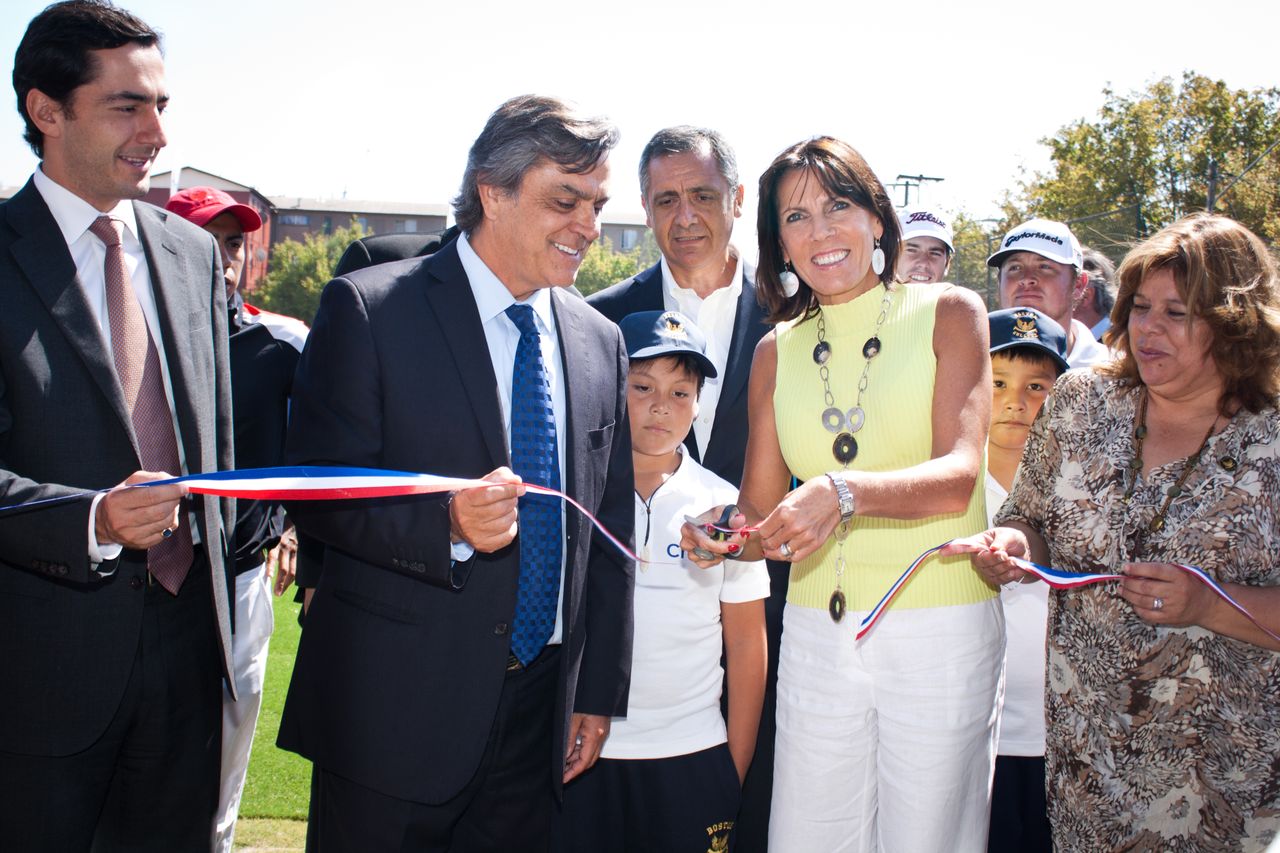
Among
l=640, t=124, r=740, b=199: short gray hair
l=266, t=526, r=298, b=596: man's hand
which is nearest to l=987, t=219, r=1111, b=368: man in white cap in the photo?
l=640, t=124, r=740, b=199: short gray hair

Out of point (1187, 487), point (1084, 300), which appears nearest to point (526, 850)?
point (1187, 487)

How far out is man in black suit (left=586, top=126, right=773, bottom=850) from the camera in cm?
416

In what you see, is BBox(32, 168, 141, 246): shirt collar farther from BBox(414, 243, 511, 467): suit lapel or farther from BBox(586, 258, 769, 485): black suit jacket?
BBox(586, 258, 769, 485): black suit jacket

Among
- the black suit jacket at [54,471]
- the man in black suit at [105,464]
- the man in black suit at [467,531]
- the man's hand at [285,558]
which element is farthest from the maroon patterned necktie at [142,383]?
the man's hand at [285,558]

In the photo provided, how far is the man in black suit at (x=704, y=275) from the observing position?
4.16 m

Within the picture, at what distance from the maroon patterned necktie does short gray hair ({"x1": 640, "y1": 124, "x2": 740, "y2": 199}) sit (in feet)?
8.25

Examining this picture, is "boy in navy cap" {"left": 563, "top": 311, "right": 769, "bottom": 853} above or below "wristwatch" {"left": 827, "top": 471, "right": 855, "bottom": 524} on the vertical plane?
below

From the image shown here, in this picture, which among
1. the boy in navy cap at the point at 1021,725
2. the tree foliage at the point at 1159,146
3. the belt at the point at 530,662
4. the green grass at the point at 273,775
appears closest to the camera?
the belt at the point at 530,662

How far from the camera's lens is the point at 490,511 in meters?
2.32

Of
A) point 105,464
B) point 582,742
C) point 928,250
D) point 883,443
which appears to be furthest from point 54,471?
point 928,250

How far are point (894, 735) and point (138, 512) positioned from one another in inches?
84.0

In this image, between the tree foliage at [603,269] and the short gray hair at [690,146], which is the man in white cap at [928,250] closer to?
the short gray hair at [690,146]

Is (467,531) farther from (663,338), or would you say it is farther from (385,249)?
(385,249)

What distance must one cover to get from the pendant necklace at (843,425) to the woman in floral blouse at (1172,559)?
0.44 meters
